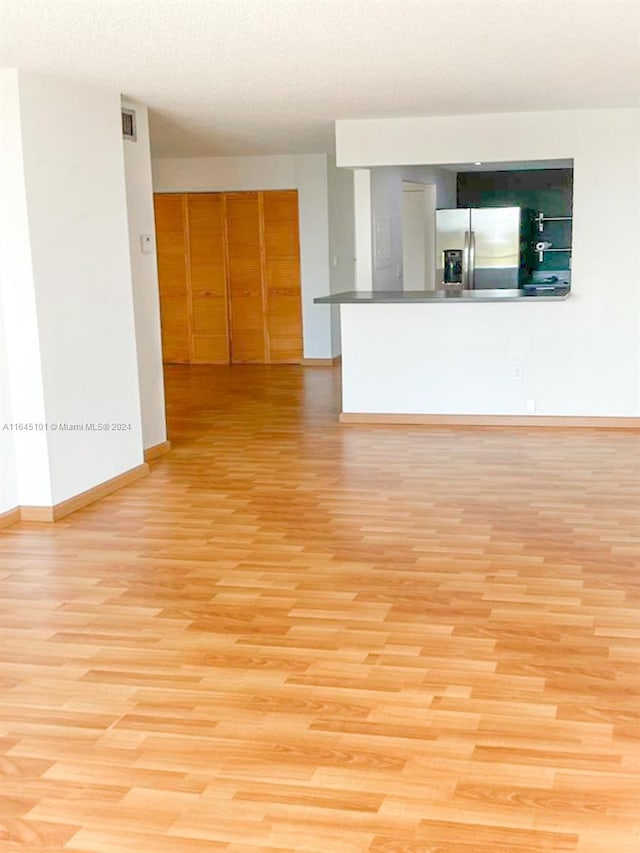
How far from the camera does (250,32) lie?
4.33 m

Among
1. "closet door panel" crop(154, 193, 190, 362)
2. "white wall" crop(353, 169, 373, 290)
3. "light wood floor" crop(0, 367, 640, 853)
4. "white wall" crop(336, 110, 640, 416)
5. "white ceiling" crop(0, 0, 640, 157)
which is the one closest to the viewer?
"light wood floor" crop(0, 367, 640, 853)

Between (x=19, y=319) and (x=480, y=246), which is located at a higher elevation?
(x=480, y=246)

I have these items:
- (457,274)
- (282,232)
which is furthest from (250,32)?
(282,232)

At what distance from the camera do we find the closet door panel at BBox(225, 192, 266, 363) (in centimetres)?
1130

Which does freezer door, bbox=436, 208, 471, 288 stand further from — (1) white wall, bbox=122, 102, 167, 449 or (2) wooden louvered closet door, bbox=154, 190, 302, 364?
(1) white wall, bbox=122, 102, 167, 449

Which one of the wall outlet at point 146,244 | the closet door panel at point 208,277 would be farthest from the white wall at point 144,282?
the closet door panel at point 208,277

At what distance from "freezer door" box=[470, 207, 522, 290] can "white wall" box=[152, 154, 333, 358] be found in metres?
1.62

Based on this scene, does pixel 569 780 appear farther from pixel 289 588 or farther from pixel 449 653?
pixel 289 588

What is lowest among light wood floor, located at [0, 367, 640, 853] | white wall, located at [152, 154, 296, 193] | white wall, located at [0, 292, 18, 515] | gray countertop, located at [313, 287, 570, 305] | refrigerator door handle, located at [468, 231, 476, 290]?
light wood floor, located at [0, 367, 640, 853]

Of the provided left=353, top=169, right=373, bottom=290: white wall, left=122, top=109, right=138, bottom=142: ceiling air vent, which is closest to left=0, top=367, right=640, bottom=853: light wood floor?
left=122, top=109, right=138, bottom=142: ceiling air vent

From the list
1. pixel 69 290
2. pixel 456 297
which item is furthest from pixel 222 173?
pixel 69 290

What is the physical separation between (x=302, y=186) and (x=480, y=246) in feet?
6.66

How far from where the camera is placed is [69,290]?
223 inches

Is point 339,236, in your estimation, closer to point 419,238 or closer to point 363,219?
point 419,238
